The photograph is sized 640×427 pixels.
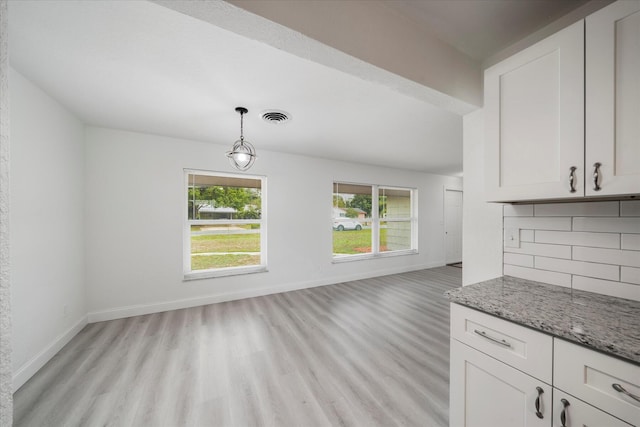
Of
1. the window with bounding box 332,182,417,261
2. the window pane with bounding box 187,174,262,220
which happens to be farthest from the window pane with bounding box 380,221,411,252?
the window pane with bounding box 187,174,262,220

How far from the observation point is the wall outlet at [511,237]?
5.03 feet

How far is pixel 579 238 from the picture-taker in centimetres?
131

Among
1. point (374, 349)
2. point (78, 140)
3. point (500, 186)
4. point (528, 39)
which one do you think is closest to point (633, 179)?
point (500, 186)

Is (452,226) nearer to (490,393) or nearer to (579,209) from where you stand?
(579,209)

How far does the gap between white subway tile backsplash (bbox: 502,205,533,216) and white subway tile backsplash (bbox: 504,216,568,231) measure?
0.09 feet

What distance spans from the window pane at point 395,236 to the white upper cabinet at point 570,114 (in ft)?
13.6

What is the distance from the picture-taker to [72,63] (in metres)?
1.74

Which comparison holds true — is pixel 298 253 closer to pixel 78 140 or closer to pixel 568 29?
pixel 78 140

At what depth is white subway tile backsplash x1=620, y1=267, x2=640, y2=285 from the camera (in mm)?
1138

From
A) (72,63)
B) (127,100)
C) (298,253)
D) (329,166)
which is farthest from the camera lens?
(329,166)

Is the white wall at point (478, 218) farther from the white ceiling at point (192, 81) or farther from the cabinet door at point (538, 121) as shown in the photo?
the white ceiling at point (192, 81)

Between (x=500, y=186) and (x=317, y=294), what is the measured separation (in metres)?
3.27

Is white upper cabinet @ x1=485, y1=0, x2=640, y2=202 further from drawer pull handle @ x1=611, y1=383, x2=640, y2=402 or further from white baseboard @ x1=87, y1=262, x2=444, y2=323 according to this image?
white baseboard @ x1=87, y1=262, x2=444, y2=323

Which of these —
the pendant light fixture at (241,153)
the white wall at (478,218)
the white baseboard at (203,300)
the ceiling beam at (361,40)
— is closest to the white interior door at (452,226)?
the white baseboard at (203,300)
